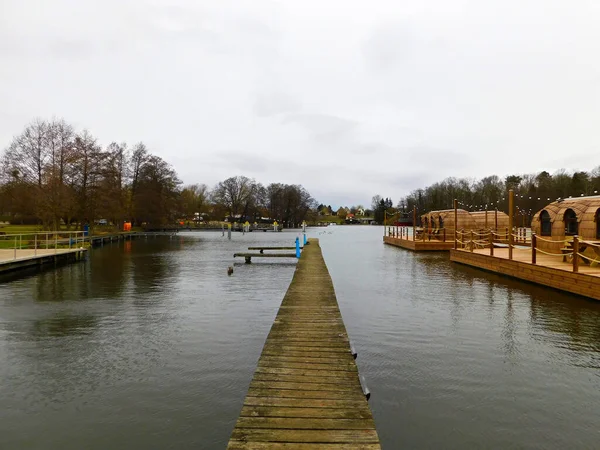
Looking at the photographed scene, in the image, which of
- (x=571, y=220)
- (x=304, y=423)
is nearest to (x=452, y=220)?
(x=571, y=220)

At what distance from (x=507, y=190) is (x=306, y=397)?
3148 inches

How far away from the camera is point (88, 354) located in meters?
7.26

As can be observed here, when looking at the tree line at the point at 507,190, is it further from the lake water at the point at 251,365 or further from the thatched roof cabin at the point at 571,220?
the lake water at the point at 251,365

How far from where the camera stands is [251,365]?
6.77 m

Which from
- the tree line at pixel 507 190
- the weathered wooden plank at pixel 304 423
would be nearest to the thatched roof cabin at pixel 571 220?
the weathered wooden plank at pixel 304 423

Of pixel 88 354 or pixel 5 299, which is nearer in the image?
pixel 88 354

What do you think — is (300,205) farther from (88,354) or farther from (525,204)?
(88,354)

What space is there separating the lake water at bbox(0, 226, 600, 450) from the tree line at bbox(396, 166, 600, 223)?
111 feet

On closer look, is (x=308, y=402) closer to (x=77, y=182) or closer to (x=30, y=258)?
(x=30, y=258)

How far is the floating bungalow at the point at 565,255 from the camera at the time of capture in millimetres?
12164

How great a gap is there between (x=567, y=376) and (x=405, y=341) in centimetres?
276

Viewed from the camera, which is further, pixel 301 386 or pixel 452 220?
pixel 452 220

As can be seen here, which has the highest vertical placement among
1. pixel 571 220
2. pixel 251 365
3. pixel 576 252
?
pixel 571 220

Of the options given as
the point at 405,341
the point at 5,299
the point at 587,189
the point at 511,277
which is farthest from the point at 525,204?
the point at 5,299
